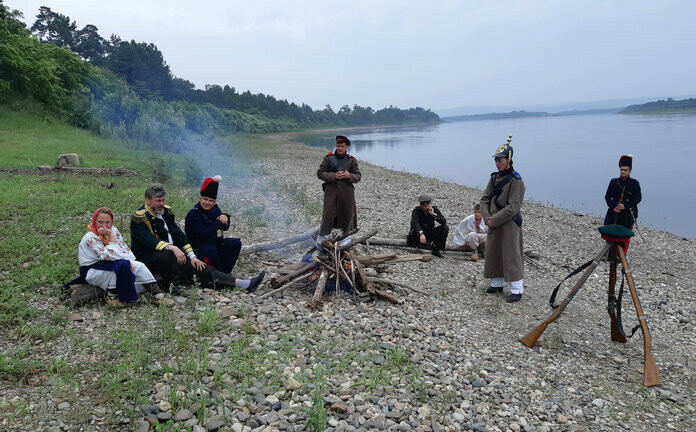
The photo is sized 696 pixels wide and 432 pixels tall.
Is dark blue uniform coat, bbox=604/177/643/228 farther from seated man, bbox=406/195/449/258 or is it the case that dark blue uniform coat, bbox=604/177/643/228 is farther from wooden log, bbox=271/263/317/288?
wooden log, bbox=271/263/317/288

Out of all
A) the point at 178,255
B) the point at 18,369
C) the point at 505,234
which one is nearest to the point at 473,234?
the point at 505,234

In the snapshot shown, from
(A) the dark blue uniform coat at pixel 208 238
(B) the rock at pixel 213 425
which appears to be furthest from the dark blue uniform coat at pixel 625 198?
(B) the rock at pixel 213 425

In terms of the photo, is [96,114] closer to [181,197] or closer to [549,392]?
[181,197]

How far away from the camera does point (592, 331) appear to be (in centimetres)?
552

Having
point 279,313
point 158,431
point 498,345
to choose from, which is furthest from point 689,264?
point 158,431

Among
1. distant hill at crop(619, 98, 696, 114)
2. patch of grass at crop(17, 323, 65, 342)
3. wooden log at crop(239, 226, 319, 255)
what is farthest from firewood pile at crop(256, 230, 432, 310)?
distant hill at crop(619, 98, 696, 114)

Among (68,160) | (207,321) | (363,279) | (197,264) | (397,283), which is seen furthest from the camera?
(68,160)

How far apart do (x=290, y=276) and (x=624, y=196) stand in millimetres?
5897

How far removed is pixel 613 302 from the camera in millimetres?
5086

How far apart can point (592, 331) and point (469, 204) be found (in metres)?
10.3

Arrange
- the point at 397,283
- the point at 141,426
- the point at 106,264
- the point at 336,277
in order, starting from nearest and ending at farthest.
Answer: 1. the point at 141,426
2. the point at 106,264
3. the point at 336,277
4. the point at 397,283

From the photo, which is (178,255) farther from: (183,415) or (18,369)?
(183,415)

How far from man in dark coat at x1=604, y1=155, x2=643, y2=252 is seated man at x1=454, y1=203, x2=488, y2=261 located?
7.24 ft

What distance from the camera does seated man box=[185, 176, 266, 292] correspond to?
19.6 feet
